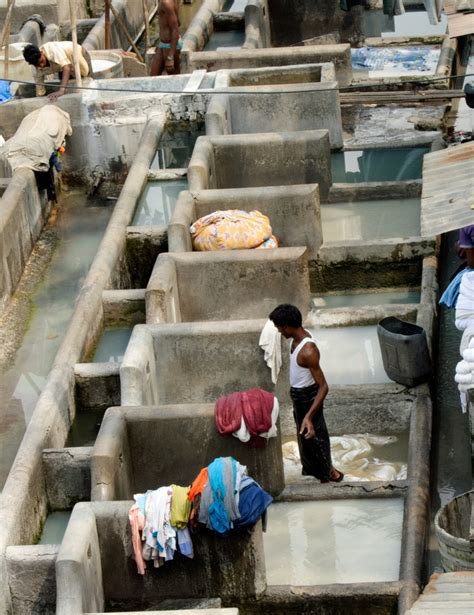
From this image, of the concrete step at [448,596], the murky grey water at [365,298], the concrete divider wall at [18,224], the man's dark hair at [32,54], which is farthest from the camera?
the man's dark hair at [32,54]

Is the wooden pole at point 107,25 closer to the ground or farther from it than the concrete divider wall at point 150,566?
farther from it

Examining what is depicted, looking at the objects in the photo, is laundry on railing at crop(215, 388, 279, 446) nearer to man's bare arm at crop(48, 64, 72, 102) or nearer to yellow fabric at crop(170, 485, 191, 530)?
yellow fabric at crop(170, 485, 191, 530)

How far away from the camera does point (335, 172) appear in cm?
1616

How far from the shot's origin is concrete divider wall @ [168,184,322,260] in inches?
527

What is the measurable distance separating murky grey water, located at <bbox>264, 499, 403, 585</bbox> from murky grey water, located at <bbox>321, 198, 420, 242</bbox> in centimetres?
482

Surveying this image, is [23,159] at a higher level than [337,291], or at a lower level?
higher

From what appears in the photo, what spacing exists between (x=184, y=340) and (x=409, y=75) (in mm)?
9926

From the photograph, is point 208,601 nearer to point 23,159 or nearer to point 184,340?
point 184,340

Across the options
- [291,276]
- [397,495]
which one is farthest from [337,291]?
[397,495]

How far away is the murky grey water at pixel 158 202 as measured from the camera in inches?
563

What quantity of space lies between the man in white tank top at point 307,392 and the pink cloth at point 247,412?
340 millimetres

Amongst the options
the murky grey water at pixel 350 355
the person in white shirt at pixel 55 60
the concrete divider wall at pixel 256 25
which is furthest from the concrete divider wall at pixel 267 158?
the concrete divider wall at pixel 256 25

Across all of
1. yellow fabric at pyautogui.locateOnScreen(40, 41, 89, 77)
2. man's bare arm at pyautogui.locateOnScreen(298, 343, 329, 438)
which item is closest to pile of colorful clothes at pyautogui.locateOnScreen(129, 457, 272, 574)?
→ man's bare arm at pyautogui.locateOnScreen(298, 343, 329, 438)

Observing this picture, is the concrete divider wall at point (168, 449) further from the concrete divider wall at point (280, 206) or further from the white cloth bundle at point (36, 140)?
the white cloth bundle at point (36, 140)
